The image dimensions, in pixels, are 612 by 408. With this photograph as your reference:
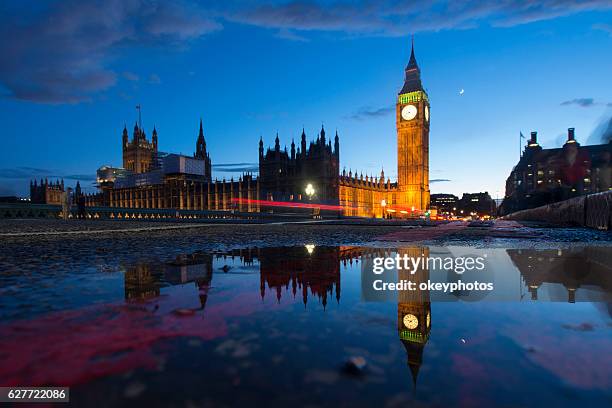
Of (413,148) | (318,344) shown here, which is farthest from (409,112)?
(318,344)

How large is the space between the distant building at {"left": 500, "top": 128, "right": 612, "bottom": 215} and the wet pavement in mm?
66010

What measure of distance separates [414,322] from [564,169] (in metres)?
91.6

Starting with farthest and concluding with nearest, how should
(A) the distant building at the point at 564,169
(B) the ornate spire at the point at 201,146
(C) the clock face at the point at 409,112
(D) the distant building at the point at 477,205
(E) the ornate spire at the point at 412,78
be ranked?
(D) the distant building at the point at 477,205 < (B) the ornate spire at the point at 201,146 < (E) the ornate spire at the point at 412,78 < (C) the clock face at the point at 409,112 < (A) the distant building at the point at 564,169

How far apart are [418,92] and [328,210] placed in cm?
4414

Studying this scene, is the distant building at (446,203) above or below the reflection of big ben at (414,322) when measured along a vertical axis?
below

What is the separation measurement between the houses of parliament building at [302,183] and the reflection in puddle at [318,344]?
1841 inches

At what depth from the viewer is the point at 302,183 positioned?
205 ft

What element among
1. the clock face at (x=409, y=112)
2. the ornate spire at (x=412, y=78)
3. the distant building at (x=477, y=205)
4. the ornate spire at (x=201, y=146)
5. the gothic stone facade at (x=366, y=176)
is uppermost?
the ornate spire at (x=412, y=78)

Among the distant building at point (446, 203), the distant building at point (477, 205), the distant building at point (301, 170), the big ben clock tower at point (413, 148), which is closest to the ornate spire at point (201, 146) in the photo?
the distant building at point (301, 170)

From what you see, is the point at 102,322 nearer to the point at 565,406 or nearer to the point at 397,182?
the point at 565,406

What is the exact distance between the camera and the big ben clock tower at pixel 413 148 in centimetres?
7750

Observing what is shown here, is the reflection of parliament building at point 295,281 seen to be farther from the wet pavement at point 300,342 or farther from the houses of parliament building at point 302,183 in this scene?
the houses of parliament building at point 302,183

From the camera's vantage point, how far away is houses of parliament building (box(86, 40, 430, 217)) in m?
60.4
